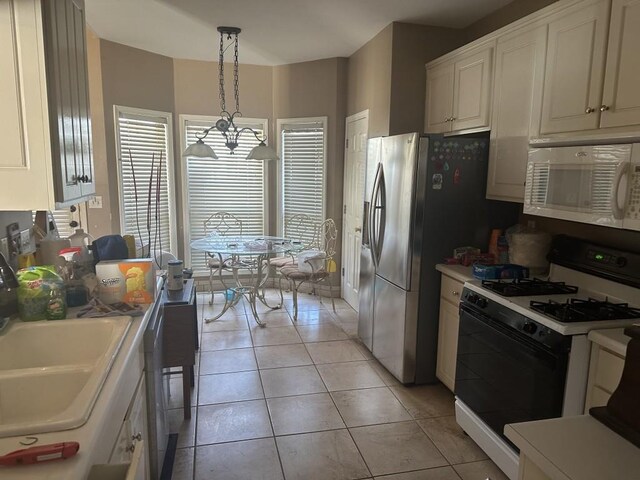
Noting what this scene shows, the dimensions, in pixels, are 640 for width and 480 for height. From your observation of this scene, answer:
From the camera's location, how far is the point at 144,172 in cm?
471

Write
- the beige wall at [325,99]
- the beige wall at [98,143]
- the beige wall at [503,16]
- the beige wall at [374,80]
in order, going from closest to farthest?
the beige wall at [503,16] < the beige wall at [374,80] < the beige wall at [98,143] < the beige wall at [325,99]

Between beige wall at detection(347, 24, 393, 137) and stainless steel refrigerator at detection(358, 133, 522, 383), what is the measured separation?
0.63 meters

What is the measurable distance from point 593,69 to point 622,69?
157mm

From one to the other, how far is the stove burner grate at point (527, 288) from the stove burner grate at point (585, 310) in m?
0.17

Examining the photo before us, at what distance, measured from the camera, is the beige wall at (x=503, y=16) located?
9.44 feet

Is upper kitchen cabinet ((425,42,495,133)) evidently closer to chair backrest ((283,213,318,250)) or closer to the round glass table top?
the round glass table top

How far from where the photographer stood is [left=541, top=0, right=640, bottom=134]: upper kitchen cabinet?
1824 millimetres

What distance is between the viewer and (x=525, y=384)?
199 centimetres

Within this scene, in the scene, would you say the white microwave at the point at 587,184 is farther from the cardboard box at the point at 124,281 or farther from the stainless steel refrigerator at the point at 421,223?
the cardboard box at the point at 124,281

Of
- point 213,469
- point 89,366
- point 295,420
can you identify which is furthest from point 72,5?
point 295,420

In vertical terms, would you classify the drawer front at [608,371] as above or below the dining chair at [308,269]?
above

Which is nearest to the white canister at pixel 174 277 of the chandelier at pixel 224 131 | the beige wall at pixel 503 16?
the chandelier at pixel 224 131

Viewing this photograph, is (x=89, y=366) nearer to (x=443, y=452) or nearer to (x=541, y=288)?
(x=443, y=452)

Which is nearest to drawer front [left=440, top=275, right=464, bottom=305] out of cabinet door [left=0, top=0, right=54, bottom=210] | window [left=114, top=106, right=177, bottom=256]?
cabinet door [left=0, top=0, right=54, bottom=210]
